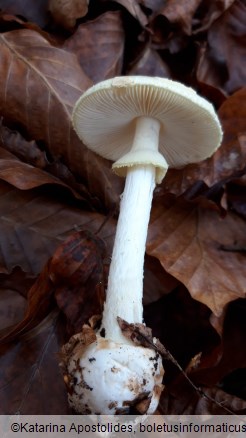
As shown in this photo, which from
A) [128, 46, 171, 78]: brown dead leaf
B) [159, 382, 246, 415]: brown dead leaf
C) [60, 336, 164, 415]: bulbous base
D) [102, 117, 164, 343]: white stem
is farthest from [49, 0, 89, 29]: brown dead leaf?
[159, 382, 246, 415]: brown dead leaf

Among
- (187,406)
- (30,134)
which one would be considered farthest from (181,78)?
(187,406)

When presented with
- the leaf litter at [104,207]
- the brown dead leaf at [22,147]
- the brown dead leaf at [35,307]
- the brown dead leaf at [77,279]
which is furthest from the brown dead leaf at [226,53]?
the brown dead leaf at [35,307]

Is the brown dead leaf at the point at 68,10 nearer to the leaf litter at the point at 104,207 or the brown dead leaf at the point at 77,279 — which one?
the leaf litter at the point at 104,207

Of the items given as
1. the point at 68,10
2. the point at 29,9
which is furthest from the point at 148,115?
the point at 29,9

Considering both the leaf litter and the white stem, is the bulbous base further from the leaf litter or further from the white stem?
the leaf litter

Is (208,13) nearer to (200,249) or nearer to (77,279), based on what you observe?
(200,249)

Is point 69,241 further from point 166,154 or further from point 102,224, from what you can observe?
point 166,154
